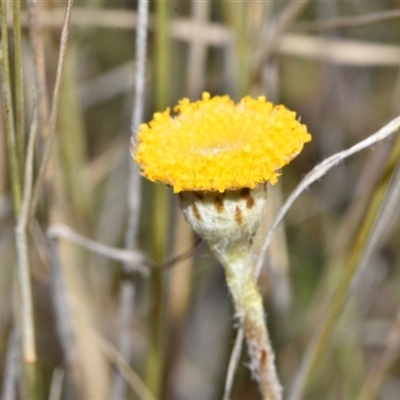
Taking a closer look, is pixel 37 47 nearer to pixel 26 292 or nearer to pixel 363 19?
pixel 26 292

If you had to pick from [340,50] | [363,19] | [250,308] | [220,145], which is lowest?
[250,308]

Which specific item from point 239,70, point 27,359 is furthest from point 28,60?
point 27,359

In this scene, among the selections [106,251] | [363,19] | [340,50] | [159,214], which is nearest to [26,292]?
[106,251]

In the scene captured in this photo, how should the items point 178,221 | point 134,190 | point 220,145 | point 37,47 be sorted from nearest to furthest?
point 220,145 → point 37,47 → point 134,190 → point 178,221

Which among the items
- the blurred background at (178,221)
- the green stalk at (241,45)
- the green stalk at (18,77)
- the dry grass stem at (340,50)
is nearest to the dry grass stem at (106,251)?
the blurred background at (178,221)

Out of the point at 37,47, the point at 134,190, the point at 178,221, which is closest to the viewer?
the point at 37,47

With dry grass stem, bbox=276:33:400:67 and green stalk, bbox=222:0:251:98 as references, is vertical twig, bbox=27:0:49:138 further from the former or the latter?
dry grass stem, bbox=276:33:400:67

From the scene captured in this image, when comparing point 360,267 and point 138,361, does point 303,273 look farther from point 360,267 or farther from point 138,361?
point 360,267
